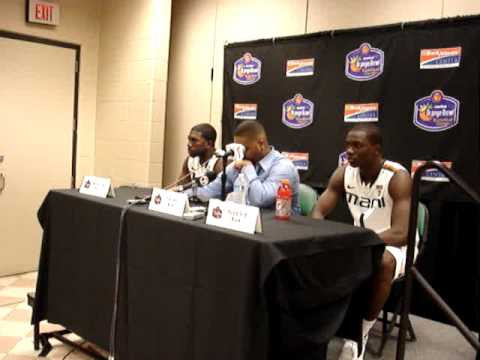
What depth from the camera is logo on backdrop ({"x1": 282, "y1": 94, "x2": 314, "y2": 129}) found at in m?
3.81

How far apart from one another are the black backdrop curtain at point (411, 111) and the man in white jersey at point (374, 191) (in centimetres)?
50

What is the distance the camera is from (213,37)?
449cm

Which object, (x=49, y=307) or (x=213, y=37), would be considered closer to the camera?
(x=49, y=307)

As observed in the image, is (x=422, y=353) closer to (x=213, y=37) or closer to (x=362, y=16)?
(x=362, y=16)

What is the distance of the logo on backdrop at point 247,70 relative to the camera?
4.11 m

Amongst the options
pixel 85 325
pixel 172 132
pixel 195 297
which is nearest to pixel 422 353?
pixel 195 297

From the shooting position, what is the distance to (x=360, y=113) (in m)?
3.54

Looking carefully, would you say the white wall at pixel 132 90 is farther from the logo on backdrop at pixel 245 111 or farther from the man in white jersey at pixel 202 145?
the man in white jersey at pixel 202 145

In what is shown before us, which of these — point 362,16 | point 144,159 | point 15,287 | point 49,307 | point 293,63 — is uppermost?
point 362,16

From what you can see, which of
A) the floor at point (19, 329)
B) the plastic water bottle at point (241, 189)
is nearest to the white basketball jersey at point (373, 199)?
the plastic water bottle at point (241, 189)

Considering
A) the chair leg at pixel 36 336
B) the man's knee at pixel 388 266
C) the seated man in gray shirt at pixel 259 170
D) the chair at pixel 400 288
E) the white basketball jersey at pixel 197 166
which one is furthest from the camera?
the white basketball jersey at pixel 197 166

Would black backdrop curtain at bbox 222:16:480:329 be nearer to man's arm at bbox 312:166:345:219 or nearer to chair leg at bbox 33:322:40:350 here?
man's arm at bbox 312:166:345:219

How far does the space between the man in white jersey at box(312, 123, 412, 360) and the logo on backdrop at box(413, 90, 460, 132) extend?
512mm

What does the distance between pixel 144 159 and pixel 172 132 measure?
1.32 feet
